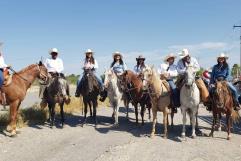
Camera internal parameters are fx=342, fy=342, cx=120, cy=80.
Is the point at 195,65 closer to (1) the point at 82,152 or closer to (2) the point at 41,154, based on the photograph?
(1) the point at 82,152

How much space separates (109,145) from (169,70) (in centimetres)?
381

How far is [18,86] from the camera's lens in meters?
12.0

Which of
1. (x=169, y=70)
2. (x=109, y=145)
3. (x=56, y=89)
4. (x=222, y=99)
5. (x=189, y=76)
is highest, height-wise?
(x=169, y=70)

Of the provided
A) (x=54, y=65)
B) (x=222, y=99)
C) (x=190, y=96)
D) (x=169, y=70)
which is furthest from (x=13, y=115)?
(x=222, y=99)

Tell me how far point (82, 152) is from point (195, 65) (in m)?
4.49

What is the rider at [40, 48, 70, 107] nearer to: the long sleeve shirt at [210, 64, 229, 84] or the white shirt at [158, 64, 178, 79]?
the white shirt at [158, 64, 178, 79]

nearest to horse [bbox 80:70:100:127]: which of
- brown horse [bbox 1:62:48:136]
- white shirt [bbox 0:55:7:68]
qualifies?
brown horse [bbox 1:62:48:136]

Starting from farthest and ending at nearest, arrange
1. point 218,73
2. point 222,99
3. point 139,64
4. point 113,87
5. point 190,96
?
point 139,64 < point 113,87 < point 218,73 < point 222,99 < point 190,96

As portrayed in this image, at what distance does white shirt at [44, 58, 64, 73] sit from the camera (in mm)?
13367

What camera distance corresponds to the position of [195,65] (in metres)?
11.0

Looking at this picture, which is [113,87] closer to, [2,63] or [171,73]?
[171,73]

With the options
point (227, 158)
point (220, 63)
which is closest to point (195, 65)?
point (220, 63)

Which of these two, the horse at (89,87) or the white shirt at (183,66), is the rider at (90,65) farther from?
the white shirt at (183,66)

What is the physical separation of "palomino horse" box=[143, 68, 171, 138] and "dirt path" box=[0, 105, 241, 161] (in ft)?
3.09
